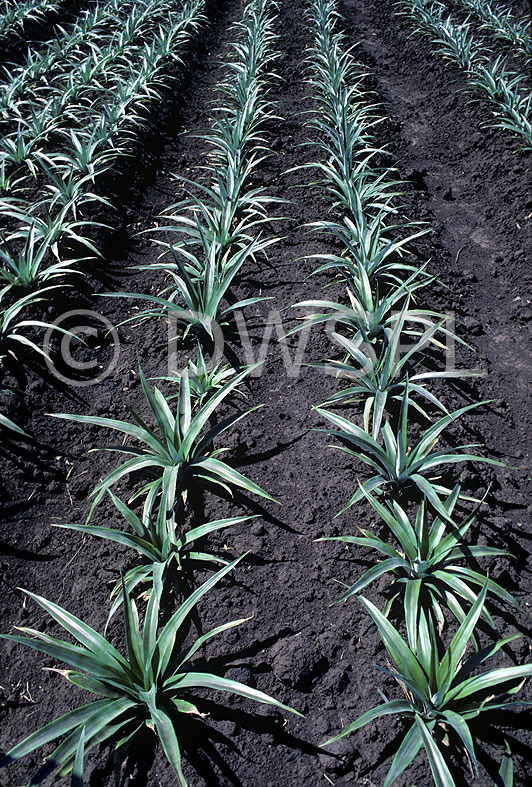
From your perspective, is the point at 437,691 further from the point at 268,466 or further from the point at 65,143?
the point at 65,143

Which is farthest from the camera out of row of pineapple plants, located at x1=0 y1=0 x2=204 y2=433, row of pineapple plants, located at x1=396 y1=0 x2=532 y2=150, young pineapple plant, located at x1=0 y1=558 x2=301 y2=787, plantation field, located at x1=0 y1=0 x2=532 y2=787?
row of pineapple plants, located at x1=396 y1=0 x2=532 y2=150

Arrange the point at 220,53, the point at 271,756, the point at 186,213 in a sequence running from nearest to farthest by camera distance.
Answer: the point at 271,756 < the point at 186,213 < the point at 220,53

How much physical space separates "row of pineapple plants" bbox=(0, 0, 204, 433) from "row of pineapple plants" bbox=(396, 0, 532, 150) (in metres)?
2.84

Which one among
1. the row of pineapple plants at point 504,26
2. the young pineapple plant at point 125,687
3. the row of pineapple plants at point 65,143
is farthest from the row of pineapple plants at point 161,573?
the row of pineapple plants at point 504,26

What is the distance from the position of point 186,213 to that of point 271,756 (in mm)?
3078

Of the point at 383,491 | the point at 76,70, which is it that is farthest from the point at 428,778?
the point at 76,70

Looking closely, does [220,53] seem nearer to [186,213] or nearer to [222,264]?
[186,213]

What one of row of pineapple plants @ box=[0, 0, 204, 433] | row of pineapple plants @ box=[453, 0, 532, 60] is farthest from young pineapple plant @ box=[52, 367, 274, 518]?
row of pineapple plants @ box=[453, 0, 532, 60]

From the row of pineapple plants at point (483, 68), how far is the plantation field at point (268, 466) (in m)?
0.08

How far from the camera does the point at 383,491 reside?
1914 mm

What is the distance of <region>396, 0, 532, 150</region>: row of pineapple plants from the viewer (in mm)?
4234

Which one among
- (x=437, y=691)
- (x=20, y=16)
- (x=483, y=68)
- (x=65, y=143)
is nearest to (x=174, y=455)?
(x=437, y=691)

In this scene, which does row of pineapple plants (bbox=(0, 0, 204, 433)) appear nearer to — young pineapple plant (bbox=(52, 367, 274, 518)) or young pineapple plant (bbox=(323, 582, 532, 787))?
young pineapple plant (bbox=(52, 367, 274, 518))

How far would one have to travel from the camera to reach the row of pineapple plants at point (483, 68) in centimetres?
423
